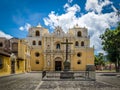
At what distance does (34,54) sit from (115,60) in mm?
21802

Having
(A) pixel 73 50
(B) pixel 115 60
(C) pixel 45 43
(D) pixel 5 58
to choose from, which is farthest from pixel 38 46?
(D) pixel 5 58

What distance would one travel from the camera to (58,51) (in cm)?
6700

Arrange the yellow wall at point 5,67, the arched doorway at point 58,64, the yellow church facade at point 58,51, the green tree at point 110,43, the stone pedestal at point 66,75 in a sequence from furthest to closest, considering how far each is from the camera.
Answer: the arched doorway at point 58,64, the yellow church facade at point 58,51, the green tree at point 110,43, the yellow wall at point 5,67, the stone pedestal at point 66,75

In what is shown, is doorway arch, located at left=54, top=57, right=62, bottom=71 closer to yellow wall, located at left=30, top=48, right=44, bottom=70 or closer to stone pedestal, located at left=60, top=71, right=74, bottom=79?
yellow wall, located at left=30, top=48, right=44, bottom=70

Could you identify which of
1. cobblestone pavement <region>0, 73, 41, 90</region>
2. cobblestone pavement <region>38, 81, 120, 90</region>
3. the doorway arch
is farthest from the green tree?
cobblestone pavement <region>38, 81, 120, 90</region>

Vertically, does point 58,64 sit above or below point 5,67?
above

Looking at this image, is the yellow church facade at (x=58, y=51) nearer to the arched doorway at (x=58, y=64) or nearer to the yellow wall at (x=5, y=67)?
the arched doorway at (x=58, y=64)

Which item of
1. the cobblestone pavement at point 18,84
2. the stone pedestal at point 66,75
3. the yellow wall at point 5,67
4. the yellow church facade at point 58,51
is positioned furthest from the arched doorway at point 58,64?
the cobblestone pavement at point 18,84

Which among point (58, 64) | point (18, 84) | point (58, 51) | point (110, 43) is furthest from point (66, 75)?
point (58, 64)

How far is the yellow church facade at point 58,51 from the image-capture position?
6669cm

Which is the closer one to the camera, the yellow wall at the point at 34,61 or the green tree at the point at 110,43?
Answer: the green tree at the point at 110,43

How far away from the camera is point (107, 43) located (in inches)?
1997

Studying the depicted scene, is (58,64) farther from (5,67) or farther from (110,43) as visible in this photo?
(5,67)

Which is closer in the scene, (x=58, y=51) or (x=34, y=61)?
(x=34, y=61)
